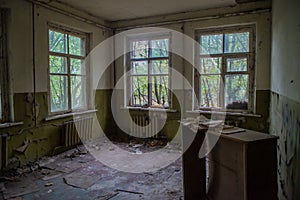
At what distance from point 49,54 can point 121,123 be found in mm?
2561

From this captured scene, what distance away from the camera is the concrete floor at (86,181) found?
310 cm

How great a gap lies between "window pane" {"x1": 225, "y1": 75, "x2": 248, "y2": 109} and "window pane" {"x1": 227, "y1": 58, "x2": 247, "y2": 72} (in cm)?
14

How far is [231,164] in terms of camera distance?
2229 millimetres

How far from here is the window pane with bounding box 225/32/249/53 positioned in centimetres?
486

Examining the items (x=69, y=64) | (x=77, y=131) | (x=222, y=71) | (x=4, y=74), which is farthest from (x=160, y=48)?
(x=4, y=74)

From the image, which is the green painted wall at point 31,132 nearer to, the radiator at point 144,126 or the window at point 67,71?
the window at point 67,71

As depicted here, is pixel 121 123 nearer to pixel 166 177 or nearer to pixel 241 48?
pixel 166 177

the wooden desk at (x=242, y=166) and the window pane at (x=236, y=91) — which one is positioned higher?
the window pane at (x=236, y=91)

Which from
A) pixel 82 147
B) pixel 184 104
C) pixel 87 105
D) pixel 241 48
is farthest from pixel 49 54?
pixel 241 48

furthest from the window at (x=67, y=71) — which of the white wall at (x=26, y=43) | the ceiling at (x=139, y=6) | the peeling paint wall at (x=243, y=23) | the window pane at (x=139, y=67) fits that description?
the peeling paint wall at (x=243, y=23)

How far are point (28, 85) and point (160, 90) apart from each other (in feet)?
9.39

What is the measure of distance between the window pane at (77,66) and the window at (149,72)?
120cm

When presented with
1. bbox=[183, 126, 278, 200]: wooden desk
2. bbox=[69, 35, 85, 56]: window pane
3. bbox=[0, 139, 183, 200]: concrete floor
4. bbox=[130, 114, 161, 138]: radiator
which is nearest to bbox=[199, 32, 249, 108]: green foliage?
bbox=[130, 114, 161, 138]: radiator

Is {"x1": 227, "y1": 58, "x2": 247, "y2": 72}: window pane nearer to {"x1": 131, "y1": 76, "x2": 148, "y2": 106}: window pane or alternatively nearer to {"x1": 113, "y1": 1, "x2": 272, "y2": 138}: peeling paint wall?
{"x1": 113, "y1": 1, "x2": 272, "y2": 138}: peeling paint wall
